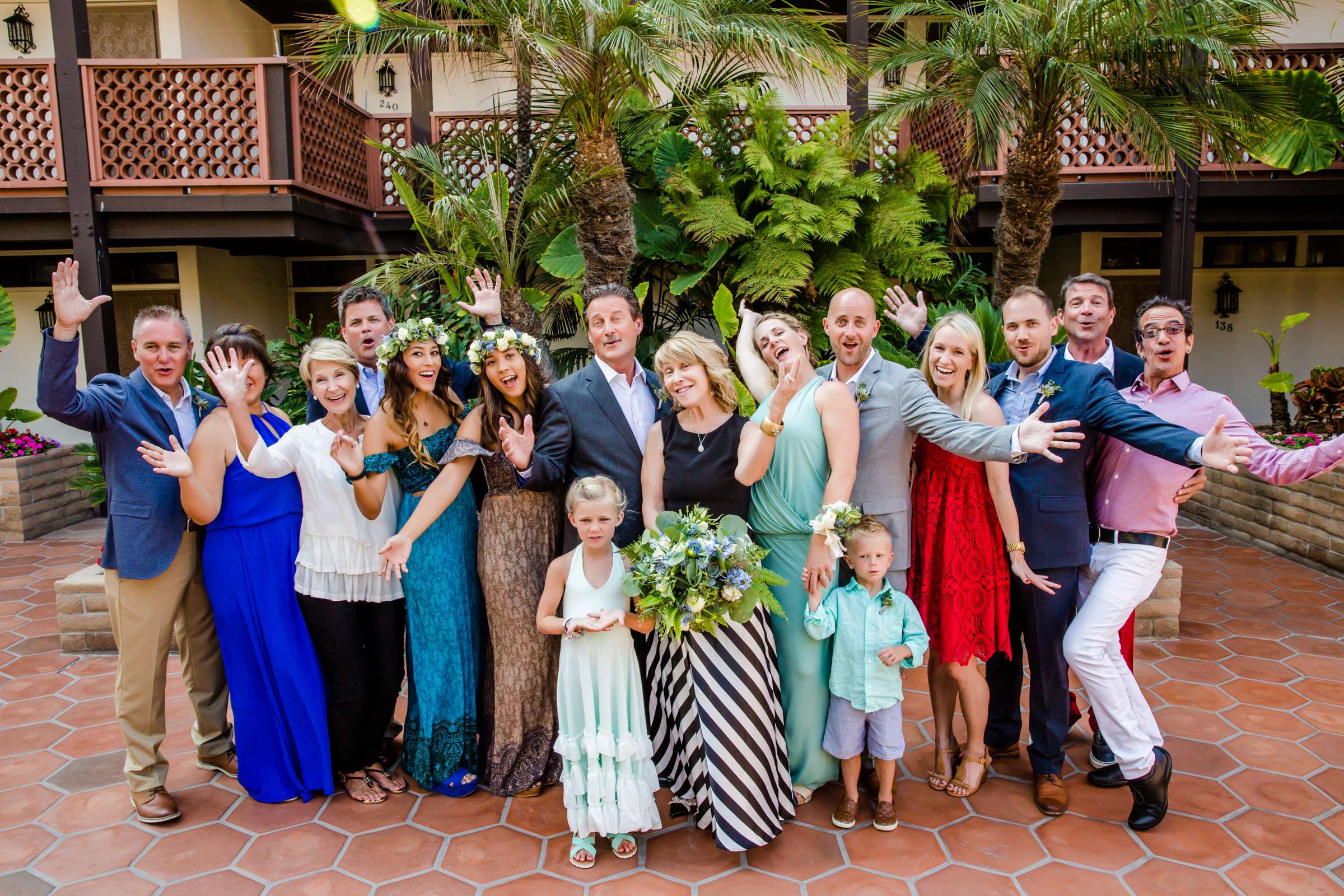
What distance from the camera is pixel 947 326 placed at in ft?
11.1

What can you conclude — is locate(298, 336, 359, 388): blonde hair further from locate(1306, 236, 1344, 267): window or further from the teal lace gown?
locate(1306, 236, 1344, 267): window

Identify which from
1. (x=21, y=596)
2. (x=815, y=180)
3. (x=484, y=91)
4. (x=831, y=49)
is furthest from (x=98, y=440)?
(x=484, y=91)

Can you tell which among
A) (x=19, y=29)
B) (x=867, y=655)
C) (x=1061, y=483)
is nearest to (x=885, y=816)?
(x=867, y=655)

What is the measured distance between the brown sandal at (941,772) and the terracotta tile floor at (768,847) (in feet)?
0.24

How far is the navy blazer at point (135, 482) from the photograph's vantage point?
11.0 ft

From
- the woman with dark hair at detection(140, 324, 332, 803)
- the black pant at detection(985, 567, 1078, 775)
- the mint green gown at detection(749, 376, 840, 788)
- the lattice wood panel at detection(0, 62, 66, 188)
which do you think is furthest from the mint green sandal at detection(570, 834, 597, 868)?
the lattice wood panel at detection(0, 62, 66, 188)

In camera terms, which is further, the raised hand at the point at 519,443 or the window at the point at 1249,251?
the window at the point at 1249,251

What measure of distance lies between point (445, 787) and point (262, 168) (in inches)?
296

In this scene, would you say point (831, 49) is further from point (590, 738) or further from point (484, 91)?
point (484, 91)

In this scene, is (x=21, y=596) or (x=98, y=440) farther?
(x=21, y=596)

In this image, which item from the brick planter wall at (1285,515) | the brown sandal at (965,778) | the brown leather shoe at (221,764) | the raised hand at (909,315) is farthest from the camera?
the brick planter wall at (1285,515)

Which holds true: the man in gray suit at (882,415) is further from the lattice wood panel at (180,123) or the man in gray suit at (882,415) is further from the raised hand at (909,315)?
the lattice wood panel at (180,123)

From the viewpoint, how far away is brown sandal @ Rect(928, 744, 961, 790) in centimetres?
367

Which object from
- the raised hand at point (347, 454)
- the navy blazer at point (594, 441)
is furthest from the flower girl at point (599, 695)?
the raised hand at point (347, 454)
